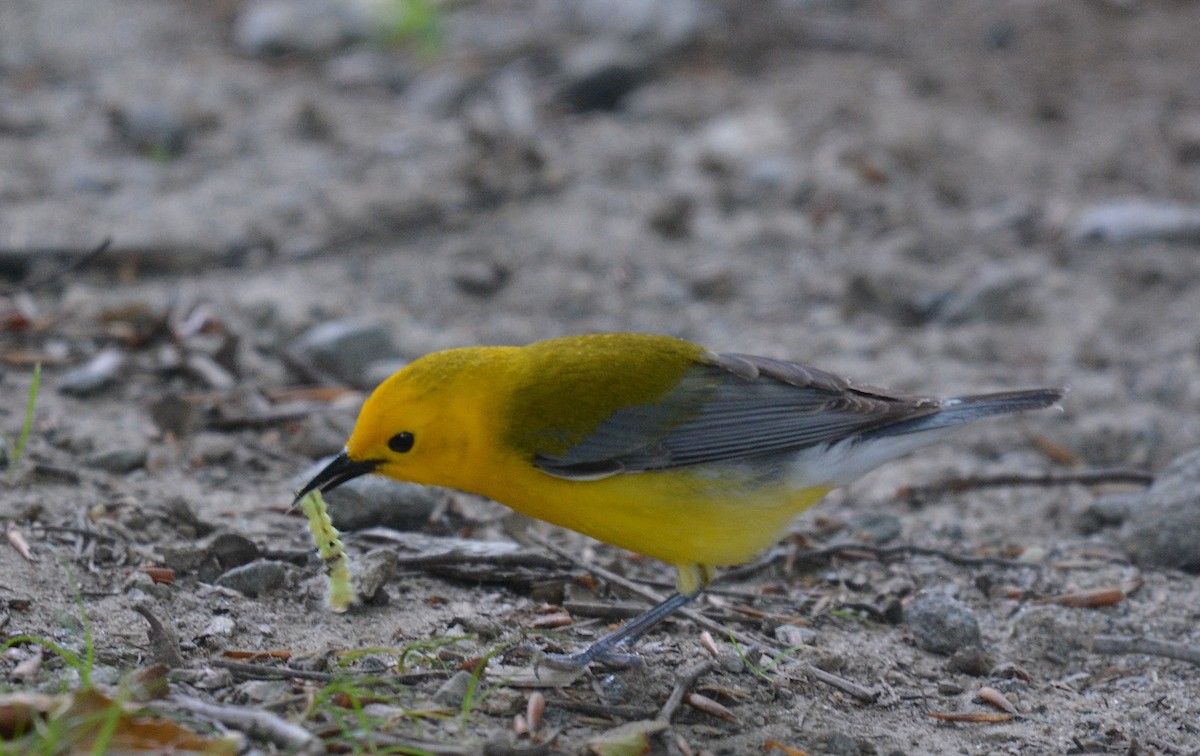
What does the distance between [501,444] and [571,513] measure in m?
0.30

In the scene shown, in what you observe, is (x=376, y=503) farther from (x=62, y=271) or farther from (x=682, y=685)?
(x=62, y=271)

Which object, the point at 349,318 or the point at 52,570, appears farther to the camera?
the point at 349,318

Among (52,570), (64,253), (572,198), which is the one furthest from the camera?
(572,198)

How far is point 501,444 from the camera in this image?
407 centimetres

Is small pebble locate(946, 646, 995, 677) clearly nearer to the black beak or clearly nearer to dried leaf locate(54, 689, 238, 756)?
the black beak

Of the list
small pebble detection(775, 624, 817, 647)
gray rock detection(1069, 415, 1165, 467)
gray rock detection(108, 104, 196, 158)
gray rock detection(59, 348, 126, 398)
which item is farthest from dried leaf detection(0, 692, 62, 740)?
gray rock detection(108, 104, 196, 158)

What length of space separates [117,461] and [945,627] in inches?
115

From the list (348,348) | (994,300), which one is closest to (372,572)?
(348,348)

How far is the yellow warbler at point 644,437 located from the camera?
157 inches

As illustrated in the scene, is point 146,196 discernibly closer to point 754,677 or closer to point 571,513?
point 571,513

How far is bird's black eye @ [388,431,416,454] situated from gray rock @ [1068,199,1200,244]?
484cm

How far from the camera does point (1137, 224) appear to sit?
744cm

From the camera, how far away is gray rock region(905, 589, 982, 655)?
4.16 metres

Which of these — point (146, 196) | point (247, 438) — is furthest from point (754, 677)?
point (146, 196)
